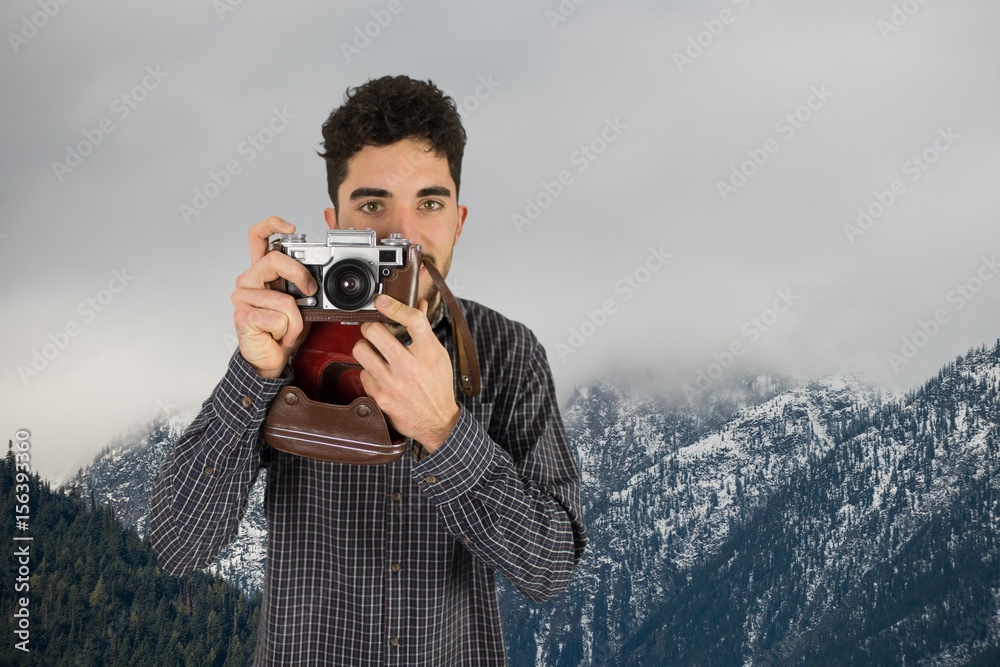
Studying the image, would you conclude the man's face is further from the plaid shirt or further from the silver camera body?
the plaid shirt

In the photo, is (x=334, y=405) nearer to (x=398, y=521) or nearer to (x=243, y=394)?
(x=243, y=394)

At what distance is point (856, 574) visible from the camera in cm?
2300

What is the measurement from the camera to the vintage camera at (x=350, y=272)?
229cm

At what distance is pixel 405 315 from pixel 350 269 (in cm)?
23

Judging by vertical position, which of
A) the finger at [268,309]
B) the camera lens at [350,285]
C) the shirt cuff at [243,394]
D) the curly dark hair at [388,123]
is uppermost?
the curly dark hair at [388,123]

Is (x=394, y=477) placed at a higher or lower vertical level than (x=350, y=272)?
lower

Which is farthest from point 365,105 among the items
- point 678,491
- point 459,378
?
point 678,491

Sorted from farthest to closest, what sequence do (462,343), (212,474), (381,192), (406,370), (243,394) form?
(462,343) → (381,192) → (212,474) → (243,394) → (406,370)

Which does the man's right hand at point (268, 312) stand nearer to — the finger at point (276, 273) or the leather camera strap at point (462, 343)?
the finger at point (276, 273)

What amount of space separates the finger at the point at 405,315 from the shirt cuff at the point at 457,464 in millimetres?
259

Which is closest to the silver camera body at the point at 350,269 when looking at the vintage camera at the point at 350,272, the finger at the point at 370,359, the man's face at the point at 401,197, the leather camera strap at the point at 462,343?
the vintage camera at the point at 350,272

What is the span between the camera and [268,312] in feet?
7.36

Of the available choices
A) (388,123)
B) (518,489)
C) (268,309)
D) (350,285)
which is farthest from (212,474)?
(388,123)

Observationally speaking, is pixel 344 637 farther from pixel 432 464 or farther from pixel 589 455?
pixel 589 455
